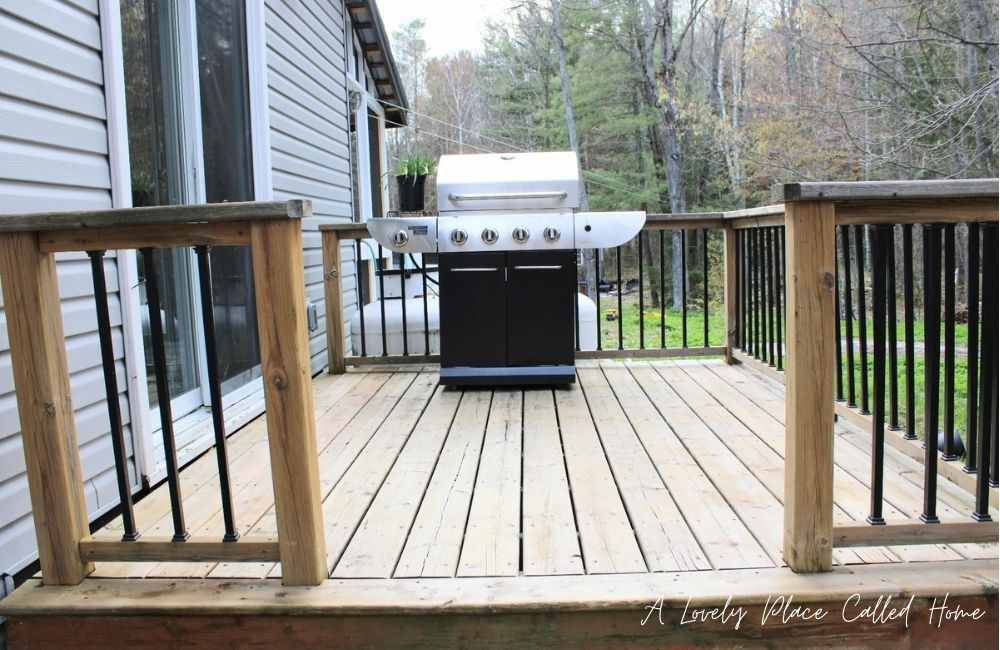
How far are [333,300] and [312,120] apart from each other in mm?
Answer: 1315

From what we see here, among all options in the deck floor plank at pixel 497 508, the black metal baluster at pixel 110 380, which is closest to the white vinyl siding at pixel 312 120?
the deck floor plank at pixel 497 508

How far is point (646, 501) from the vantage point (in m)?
2.36

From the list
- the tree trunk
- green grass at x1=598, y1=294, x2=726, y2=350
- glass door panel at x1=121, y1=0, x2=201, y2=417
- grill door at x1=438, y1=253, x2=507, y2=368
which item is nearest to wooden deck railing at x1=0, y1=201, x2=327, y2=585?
glass door panel at x1=121, y1=0, x2=201, y2=417

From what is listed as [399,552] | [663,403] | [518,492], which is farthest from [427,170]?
[399,552]

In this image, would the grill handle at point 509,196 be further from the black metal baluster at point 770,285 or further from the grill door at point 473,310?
the black metal baluster at point 770,285

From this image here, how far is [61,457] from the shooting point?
1.84 metres

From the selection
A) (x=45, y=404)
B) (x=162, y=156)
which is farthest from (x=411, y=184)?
(x=45, y=404)

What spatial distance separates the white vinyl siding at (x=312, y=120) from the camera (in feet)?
14.3

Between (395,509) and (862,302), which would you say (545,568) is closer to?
(395,509)

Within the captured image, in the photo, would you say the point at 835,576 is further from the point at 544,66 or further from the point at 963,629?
the point at 544,66

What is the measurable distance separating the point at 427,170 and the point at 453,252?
160 centimetres

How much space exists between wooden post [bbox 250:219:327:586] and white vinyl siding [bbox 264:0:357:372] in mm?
2597

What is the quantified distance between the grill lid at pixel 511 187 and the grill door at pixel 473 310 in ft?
0.87

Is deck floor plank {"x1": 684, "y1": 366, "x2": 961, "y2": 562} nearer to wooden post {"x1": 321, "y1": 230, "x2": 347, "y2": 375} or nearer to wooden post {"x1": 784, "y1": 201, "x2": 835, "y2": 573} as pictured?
wooden post {"x1": 784, "y1": 201, "x2": 835, "y2": 573}
